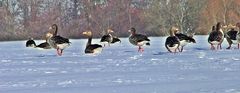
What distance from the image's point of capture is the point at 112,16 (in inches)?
1892

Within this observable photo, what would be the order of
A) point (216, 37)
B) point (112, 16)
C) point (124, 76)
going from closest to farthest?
point (124, 76)
point (216, 37)
point (112, 16)

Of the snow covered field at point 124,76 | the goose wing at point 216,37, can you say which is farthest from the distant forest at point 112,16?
the snow covered field at point 124,76

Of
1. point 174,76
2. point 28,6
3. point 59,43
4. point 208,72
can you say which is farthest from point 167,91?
point 28,6

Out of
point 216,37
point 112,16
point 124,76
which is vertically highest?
point 112,16

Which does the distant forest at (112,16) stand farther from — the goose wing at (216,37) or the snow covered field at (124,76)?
the snow covered field at (124,76)

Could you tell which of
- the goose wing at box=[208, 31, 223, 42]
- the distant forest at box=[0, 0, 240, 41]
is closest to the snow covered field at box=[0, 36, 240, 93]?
the goose wing at box=[208, 31, 223, 42]

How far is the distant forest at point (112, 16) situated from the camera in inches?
1727

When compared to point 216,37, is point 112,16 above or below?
above

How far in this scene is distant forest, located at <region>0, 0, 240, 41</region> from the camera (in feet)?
144

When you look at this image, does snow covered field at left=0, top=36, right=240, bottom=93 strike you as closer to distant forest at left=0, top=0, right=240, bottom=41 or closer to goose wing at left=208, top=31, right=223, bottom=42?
goose wing at left=208, top=31, right=223, bottom=42

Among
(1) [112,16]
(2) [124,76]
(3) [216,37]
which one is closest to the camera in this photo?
(2) [124,76]

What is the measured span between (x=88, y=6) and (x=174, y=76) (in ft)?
134

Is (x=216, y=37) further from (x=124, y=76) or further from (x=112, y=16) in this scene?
(x=112, y=16)

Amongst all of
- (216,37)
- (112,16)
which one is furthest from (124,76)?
(112,16)
